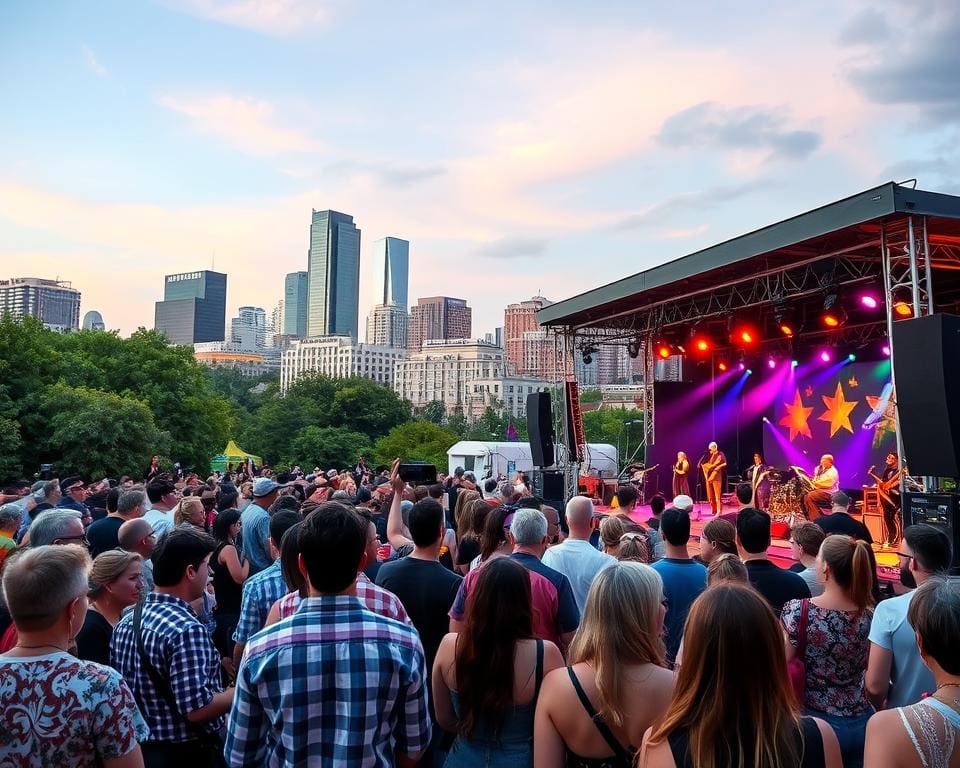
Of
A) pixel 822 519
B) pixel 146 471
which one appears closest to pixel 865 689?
pixel 822 519

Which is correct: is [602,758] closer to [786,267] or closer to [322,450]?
[786,267]

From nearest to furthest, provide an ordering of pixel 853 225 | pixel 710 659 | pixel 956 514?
pixel 710 659
pixel 956 514
pixel 853 225

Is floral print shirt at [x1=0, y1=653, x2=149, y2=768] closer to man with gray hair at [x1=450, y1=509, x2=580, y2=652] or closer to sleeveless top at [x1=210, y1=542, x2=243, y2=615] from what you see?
man with gray hair at [x1=450, y1=509, x2=580, y2=652]

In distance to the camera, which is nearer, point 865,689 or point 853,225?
point 865,689

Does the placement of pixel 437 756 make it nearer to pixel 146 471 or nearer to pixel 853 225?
pixel 853 225

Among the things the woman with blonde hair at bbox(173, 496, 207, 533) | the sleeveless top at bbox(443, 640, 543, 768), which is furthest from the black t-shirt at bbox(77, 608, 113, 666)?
the woman with blonde hair at bbox(173, 496, 207, 533)

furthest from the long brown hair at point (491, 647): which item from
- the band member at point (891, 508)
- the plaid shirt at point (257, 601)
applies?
the band member at point (891, 508)

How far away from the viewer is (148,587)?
13.5ft

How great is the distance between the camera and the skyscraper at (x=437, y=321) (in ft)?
634

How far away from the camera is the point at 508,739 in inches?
90.7

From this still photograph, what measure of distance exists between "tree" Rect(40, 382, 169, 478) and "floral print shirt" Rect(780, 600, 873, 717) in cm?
2487

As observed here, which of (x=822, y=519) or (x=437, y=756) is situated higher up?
(x=822, y=519)

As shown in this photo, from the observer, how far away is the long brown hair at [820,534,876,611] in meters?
2.98

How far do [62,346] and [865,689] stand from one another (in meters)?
37.9
